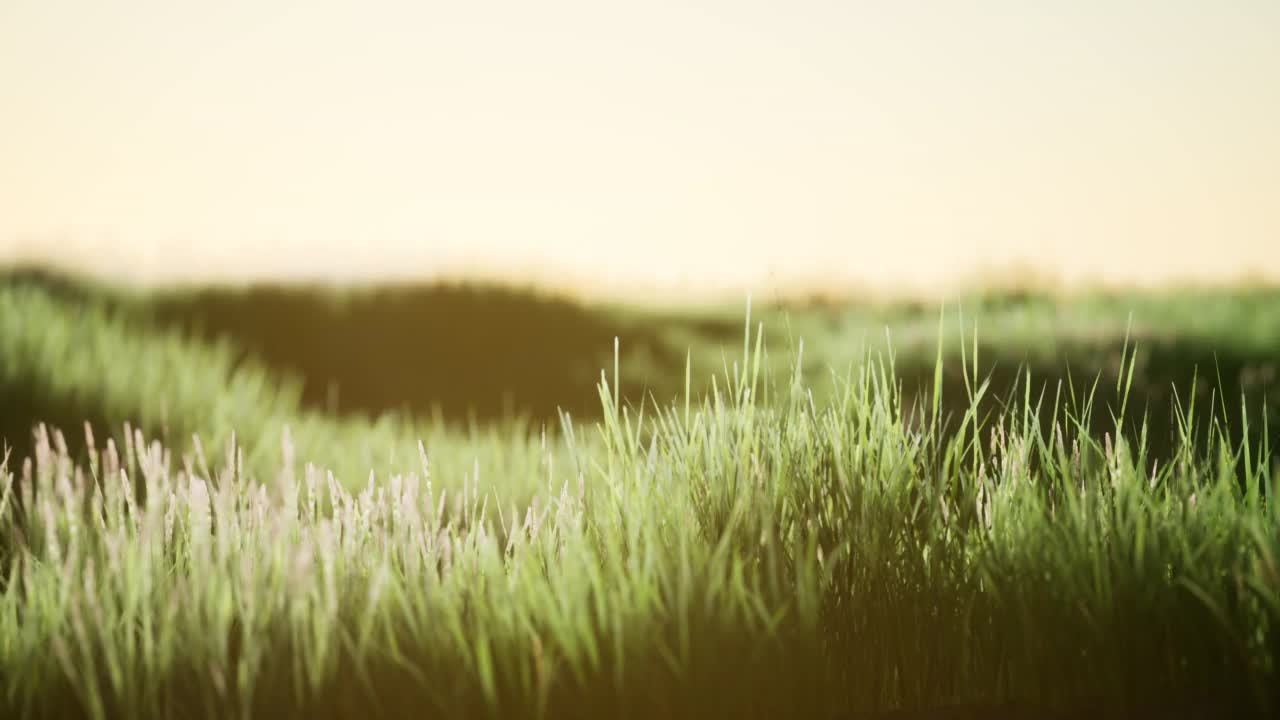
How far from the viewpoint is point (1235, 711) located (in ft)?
5.80

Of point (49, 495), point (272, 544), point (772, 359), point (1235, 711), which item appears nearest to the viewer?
point (1235, 711)

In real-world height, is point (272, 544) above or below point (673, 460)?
below

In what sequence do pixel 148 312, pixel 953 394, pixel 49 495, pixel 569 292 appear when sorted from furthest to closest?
pixel 569 292 → pixel 148 312 → pixel 953 394 → pixel 49 495

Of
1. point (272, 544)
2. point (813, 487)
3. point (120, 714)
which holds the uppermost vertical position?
point (813, 487)

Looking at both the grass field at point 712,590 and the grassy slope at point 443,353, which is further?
the grassy slope at point 443,353

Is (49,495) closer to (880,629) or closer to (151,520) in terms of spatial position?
(151,520)

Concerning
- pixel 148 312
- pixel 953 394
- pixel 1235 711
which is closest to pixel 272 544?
pixel 1235 711

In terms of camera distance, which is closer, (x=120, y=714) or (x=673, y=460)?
(x=120, y=714)

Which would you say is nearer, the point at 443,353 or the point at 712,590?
the point at 712,590

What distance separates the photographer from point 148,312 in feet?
27.6

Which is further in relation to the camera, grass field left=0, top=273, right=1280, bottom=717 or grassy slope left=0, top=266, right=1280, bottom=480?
grassy slope left=0, top=266, right=1280, bottom=480

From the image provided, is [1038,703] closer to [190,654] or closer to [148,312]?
[190,654]

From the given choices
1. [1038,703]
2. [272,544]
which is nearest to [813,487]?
[1038,703]

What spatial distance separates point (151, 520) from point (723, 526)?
1.10 metres
